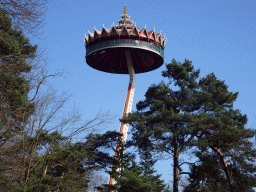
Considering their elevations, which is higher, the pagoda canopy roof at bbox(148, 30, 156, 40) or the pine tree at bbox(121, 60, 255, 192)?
the pagoda canopy roof at bbox(148, 30, 156, 40)

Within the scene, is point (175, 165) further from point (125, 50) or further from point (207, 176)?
point (125, 50)

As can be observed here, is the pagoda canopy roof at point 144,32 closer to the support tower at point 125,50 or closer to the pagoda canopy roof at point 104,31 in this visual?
the support tower at point 125,50

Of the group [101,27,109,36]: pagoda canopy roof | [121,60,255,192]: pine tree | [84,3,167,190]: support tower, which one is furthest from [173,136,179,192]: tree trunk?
[101,27,109,36]: pagoda canopy roof

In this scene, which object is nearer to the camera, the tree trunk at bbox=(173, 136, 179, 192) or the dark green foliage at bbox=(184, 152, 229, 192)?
the dark green foliage at bbox=(184, 152, 229, 192)

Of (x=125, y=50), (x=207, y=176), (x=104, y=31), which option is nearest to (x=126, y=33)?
(x=104, y=31)

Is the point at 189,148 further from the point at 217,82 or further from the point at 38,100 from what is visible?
the point at 38,100

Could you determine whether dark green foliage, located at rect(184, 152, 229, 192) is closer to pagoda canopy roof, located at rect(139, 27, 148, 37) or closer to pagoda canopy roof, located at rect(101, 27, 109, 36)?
pagoda canopy roof, located at rect(139, 27, 148, 37)

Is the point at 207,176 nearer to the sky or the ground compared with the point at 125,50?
nearer to the ground

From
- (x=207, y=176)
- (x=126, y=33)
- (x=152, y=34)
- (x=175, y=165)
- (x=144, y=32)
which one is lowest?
(x=207, y=176)

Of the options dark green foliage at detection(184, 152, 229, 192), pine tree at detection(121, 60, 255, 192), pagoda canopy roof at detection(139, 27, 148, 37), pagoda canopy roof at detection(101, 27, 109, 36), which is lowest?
dark green foliage at detection(184, 152, 229, 192)

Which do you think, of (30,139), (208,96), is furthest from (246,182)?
(30,139)

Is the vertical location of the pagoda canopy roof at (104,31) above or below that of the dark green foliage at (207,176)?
above

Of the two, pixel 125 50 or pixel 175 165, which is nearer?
pixel 175 165

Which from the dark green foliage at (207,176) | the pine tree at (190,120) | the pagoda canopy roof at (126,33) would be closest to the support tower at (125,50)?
the pagoda canopy roof at (126,33)
